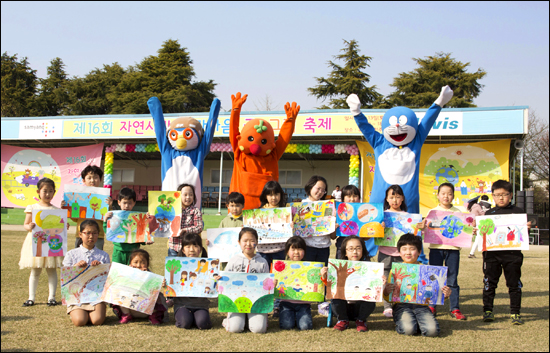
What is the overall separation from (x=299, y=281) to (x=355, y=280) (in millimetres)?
492

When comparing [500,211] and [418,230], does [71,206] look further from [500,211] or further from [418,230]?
[500,211]

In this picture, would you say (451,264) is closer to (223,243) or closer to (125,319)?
(223,243)

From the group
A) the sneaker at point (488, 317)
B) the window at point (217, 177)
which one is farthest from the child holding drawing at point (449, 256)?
the window at point (217, 177)

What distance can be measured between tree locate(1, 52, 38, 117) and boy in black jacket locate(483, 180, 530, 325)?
34.7 metres

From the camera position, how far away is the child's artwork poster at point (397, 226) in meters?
4.60

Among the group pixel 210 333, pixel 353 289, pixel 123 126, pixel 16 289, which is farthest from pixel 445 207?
pixel 123 126

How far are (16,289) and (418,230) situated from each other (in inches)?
186

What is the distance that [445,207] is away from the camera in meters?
4.89

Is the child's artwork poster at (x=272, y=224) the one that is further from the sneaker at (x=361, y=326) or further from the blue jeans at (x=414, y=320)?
the blue jeans at (x=414, y=320)

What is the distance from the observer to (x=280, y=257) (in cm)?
488

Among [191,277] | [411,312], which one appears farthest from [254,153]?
[411,312]

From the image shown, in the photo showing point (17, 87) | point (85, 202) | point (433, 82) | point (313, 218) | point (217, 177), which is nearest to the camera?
point (313, 218)

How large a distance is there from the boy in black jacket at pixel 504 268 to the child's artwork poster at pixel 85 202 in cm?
410

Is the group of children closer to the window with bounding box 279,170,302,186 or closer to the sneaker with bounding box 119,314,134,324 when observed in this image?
the sneaker with bounding box 119,314,134,324
